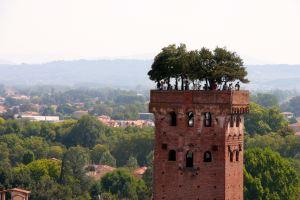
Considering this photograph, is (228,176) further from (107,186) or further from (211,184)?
(107,186)

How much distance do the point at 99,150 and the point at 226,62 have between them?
10825 centimetres

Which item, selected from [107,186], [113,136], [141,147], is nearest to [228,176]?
[107,186]

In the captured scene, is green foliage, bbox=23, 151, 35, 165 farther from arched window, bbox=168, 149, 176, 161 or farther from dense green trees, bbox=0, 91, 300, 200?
arched window, bbox=168, 149, 176, 161

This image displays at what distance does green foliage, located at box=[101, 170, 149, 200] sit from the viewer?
10300 centimetres

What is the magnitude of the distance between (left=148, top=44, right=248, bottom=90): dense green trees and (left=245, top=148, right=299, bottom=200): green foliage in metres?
44.1

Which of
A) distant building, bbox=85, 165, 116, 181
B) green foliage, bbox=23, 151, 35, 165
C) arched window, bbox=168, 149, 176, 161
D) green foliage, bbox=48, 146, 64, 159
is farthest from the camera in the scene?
green foliage, bbox=48, 146, 64, 159

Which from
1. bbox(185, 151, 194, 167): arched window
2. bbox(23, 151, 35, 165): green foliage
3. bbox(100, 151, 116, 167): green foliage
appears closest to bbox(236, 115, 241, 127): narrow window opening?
bbox(185, 151, 194, 167): arched window

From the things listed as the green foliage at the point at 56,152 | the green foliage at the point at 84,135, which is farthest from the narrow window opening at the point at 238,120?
the green foliage at the point at 84,135

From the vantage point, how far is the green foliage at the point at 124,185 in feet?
338

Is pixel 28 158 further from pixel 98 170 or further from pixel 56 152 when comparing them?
pixel 56 152

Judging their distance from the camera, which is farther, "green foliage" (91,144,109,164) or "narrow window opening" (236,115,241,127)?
"green foliage" (91,144,109,164)

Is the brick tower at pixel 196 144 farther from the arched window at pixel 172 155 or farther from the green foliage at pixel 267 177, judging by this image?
the green foliage at pixel 267 177

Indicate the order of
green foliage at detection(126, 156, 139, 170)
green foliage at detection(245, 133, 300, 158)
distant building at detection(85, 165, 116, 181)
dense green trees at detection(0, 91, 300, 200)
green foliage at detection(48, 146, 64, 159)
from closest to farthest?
1. dense green trees at detection(0, 91, 300, 200)
2. green foliage at detection(245, 133, 300, 158)
3. distant building at detection(85, 165, 116, 181)
4. green foliage at detection(126, 156, 139, 170)
5. green foliage at detection(48, 146, 64, 159)

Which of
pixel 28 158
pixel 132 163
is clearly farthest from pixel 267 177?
pixel 28 158
